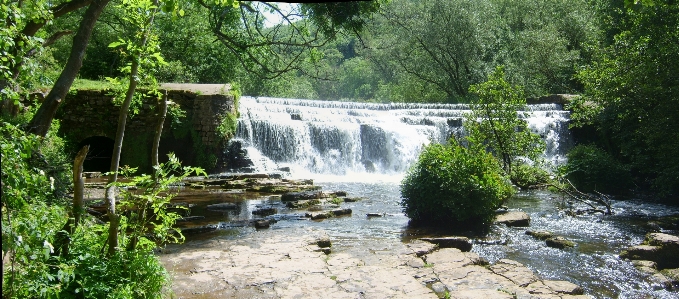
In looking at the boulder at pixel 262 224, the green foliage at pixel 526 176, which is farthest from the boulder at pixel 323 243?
the green foliage at pixel 526 176

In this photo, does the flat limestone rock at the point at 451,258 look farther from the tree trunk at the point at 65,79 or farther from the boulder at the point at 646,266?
the tree trunk at the point at 65,79

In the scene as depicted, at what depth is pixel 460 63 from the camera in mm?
26672

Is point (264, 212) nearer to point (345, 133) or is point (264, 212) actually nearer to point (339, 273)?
point (339, 273)

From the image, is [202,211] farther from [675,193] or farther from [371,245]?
[675,193]

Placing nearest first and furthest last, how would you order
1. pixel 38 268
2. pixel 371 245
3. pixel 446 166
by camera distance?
pixel 38 268
pixel 371 245
pixel 446 166

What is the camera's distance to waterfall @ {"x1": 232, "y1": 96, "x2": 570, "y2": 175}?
57.3 ft

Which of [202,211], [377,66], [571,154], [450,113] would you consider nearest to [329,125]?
[450,113]

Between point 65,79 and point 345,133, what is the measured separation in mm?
13067

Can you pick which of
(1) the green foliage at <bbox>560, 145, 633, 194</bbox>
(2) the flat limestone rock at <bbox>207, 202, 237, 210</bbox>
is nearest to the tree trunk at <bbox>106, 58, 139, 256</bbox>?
(2) the flat limestone rock at <bbox>207, 202, 237, 210</bbox>

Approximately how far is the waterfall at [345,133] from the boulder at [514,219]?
7116mm

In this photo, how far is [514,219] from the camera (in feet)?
33.1

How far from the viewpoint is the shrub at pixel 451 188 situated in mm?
9000

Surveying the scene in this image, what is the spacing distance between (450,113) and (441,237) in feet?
41.5

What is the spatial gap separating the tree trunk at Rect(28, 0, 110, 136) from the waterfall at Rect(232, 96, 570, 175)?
10831 millimetres
